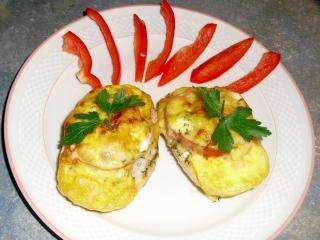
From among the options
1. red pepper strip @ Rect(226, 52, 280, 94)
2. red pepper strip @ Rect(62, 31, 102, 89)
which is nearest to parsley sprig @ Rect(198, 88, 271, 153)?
red pepper strip @ Rect(226, 52, 280, 94)

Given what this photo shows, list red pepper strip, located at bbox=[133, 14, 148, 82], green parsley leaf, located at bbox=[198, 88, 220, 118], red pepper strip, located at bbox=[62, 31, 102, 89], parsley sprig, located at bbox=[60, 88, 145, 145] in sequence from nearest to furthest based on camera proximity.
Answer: parsley sprig, located at bbox=[60, 88, 145, 145], green parsley leaf, located at bbox=[198, 88, 220, 118], red pepper strip, located at bbox=[62, 31, 102, 89], red pepper strip, located at bbox=[133, 14, 148, 82]

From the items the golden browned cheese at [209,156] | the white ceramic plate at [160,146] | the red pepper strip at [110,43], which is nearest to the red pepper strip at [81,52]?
the white ceramic plate at [160,146]

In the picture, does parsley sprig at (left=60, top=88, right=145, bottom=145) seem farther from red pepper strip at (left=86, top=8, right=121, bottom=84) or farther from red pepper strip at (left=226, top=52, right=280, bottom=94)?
red pepper strip at (left=226, top=52, right=280, bottom=94)

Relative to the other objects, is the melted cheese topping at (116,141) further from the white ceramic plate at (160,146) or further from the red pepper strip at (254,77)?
the red pepper strip at (254,77)

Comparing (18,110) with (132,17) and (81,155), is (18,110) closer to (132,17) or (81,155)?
(81,155)

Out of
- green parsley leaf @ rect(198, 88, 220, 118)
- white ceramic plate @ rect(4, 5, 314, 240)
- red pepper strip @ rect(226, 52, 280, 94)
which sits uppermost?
green parsley leaf @ rect(198, 88, 220, 118)

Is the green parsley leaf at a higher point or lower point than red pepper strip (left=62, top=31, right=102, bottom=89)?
higher

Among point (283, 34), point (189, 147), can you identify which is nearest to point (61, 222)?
point (189, 147)
